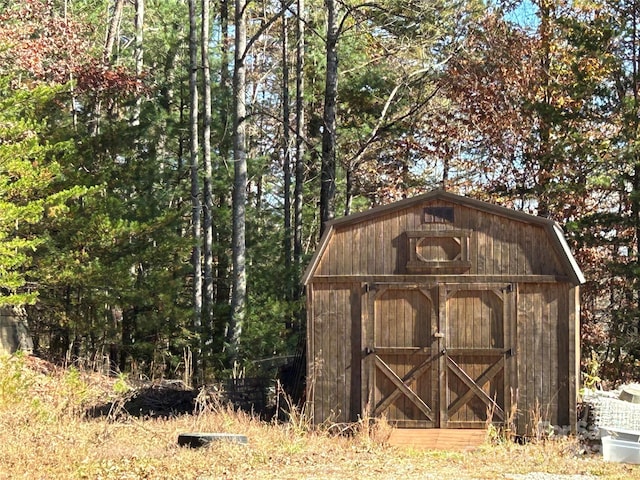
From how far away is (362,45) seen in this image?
22.5 m

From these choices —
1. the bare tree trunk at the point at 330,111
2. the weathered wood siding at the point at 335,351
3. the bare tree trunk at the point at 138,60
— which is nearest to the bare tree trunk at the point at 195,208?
the bare tree trunk at the point at 138,60

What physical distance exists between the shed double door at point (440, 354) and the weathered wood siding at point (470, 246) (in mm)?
310

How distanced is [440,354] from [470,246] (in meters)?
1.51

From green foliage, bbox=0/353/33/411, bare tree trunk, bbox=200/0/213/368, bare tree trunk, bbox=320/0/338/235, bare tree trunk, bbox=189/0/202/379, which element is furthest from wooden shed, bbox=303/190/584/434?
bare tree trunk, bbox=200/0/213/368

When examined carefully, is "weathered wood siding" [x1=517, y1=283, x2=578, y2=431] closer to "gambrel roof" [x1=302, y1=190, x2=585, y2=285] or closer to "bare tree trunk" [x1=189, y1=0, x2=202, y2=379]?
"gambrel roof" [x1=302, y1=190, x2=585, y2=285]

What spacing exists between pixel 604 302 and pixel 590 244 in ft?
17.8

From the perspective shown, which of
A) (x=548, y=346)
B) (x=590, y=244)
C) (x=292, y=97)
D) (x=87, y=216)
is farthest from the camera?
(x=292, y=97)

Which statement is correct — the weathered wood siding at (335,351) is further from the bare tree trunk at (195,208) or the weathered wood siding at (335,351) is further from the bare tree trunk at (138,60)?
the bare tree trunk at (138,60)

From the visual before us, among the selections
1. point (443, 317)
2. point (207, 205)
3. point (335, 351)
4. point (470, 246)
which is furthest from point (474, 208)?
point (207, 205)

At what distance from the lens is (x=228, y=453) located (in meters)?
8.09

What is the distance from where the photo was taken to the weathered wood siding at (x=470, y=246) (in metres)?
10.8

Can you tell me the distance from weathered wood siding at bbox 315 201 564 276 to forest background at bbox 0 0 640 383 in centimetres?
455

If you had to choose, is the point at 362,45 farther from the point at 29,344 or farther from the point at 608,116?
the point at 29,344

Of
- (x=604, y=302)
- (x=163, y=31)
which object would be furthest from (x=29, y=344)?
(x=604, y=302)
